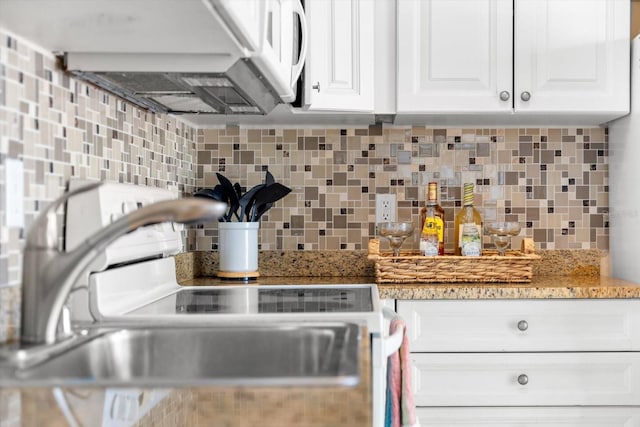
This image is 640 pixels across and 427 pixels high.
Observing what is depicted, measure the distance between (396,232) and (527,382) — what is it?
66cm

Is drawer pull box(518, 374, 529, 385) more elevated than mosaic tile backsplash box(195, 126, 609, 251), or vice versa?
mosaic tile backsplash box(195, 126, 609, 251)

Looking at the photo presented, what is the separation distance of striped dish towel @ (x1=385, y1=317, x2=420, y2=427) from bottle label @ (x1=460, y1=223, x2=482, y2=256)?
2.81ft

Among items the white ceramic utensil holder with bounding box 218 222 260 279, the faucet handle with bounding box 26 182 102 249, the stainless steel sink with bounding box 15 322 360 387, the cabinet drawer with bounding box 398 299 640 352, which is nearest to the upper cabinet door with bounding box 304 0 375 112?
the white ceramic utensil holder with bounding box 218 222 260 279

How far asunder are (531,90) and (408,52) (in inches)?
17.0

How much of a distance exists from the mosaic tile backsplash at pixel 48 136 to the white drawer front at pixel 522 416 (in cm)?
116

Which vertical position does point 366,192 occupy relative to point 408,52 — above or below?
below

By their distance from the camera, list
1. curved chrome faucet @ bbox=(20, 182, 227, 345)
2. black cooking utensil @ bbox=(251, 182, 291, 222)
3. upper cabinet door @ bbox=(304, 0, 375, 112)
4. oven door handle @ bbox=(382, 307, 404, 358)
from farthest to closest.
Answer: black cooking utensil @ bbox=(251, 182, 291, 222) < upper cabinet door @ bbox=(304, 0, 375, 112) < oven door handle @ bbox=(382, 307, 404, 358) < curved chrome faucet @ bbox=(20, 182, 227, 345)

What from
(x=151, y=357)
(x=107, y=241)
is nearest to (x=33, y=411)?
(x=107, y=241)

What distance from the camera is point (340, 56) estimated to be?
2.38 metres

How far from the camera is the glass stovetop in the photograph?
1.64 meters

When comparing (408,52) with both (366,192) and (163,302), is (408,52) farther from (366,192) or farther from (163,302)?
(163,302)

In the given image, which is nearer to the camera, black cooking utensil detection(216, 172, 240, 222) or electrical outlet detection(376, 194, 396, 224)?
black cooking utensil detection(216, 172, 240, 222)

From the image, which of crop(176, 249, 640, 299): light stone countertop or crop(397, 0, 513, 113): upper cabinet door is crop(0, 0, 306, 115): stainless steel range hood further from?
crop(176, 249, 640, 299): light stone countertop

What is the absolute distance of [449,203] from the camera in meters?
2.73
